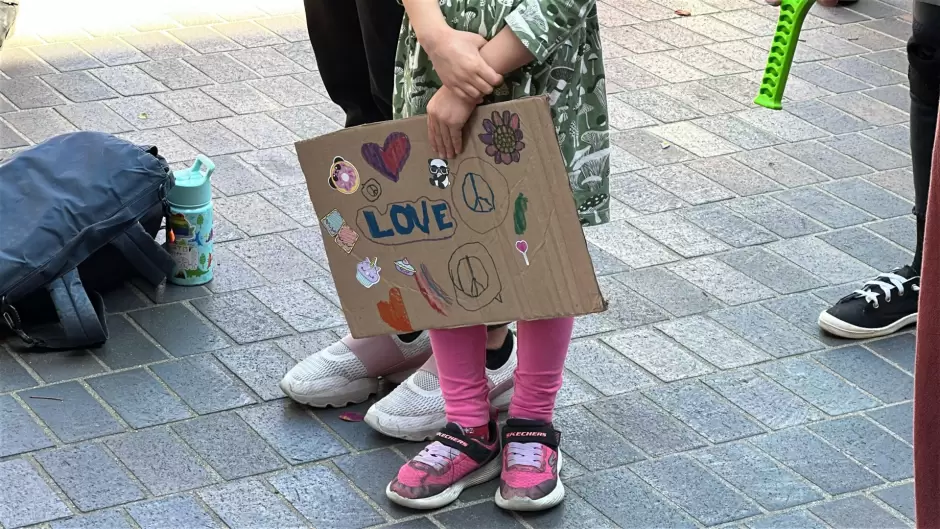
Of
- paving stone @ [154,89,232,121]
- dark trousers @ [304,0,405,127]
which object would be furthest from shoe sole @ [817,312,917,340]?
paving stone @ [154,89,232,121]

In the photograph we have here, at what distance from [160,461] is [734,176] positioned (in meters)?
2.30

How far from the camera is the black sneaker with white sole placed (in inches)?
128

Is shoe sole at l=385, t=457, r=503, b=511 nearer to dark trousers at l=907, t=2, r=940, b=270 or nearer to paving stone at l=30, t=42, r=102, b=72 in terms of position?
dark trousers at l=907, t=2, r=940, b=270

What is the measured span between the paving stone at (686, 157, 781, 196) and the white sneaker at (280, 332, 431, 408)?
5.07 feet

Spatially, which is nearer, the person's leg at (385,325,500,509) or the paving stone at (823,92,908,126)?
the person's leg at (385,325,500,509)

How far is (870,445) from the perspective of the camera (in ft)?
9.20

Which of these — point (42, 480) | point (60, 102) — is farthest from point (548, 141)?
point (60, 102)

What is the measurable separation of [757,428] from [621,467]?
370 millimetres

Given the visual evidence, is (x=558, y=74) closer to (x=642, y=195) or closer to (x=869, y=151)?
(x=642, y=195)

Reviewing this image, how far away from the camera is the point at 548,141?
2213 mm

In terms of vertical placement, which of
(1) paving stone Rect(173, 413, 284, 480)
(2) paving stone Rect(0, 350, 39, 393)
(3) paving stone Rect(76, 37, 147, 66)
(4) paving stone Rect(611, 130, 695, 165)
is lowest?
(4) paving stone Rect(611, 130, 695, 165)

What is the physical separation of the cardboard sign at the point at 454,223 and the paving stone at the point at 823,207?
1.82m

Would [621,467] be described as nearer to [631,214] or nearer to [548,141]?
[548,141]

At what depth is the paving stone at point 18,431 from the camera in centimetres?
266
